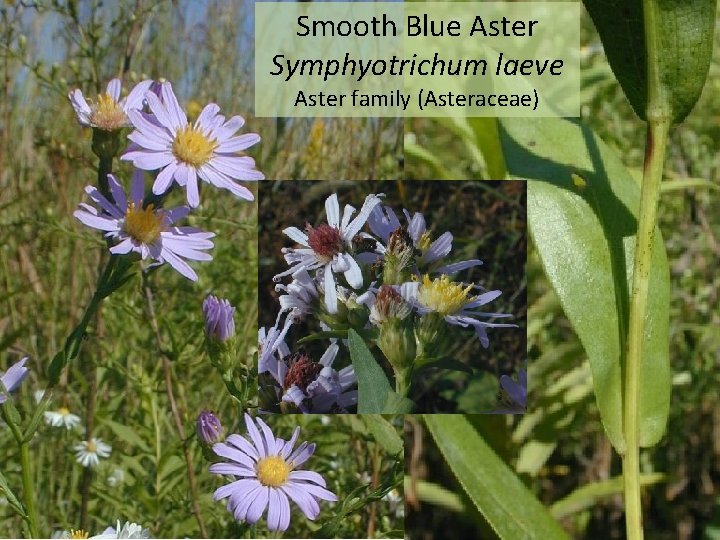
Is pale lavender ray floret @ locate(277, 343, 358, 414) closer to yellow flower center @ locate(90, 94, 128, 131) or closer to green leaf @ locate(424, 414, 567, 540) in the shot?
green leaf @ locate(424, 414, 567, 540)

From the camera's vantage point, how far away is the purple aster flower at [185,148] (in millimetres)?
478

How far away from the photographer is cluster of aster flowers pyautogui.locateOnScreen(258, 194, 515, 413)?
54 centimetres

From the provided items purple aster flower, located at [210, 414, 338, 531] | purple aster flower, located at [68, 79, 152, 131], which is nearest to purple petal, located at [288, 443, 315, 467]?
purple aster flower, located at [210, 414, 338, 531]

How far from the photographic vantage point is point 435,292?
0.54 meters

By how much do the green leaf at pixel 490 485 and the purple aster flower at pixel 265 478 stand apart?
8 centimetres

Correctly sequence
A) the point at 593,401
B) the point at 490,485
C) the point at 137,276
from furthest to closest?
the point at 593,401 < the point at 137,276 < the point at 490,485

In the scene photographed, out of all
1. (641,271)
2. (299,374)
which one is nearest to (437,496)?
(299,374)

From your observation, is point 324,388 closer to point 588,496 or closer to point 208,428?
point 208,428

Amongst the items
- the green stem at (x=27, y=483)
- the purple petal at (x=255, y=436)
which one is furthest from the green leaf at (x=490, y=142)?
the green stem at (x=27, y=483)

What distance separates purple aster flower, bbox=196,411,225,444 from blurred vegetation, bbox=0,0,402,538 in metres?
0.07

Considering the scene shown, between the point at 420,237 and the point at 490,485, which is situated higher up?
the point at 420,237

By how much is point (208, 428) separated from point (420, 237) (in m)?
0.17

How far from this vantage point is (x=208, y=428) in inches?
19.6

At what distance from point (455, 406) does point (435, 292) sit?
8cm
